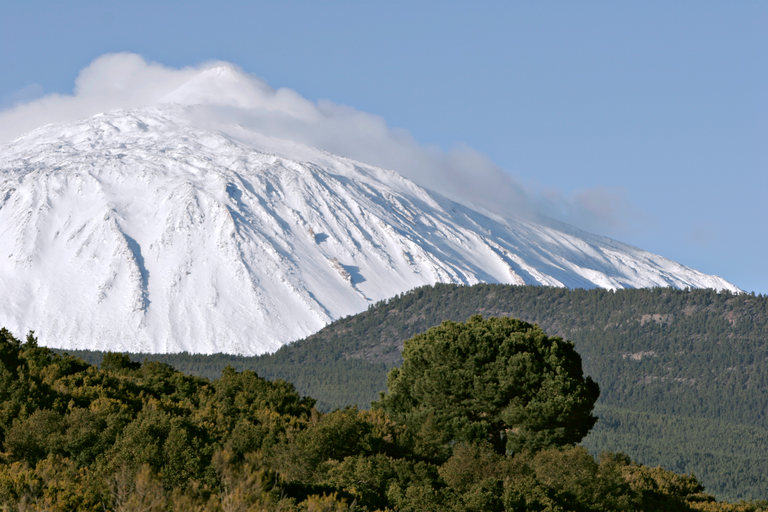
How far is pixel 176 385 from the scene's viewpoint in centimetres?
11962

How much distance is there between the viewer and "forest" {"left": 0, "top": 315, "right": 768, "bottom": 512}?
66562 millimetres

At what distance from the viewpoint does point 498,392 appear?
10538 centimetres

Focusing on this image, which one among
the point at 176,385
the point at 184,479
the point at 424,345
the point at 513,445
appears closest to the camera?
the point at 184,479

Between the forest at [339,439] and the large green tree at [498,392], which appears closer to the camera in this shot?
the forest at [339,439]

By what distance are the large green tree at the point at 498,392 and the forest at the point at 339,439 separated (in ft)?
0.42

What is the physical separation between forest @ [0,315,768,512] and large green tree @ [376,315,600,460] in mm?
127

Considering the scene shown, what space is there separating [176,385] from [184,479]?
1824 inches

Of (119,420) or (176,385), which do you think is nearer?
(119,420)

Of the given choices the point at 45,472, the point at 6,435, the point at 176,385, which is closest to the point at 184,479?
the point at 45,472

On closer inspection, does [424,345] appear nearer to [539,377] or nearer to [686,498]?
[539,377]

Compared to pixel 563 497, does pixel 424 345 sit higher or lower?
higher

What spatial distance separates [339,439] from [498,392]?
18127 millimetres

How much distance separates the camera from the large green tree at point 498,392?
340 ft

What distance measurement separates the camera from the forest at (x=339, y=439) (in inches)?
2621
